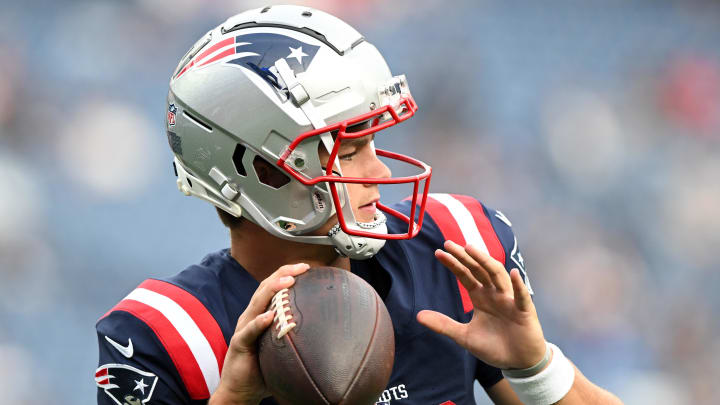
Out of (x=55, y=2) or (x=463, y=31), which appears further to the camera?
(x=463, y=31)

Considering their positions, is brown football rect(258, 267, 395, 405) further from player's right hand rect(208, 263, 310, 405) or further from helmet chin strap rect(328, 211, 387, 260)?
helmet chin strap rect(328, 211, 387, 260)

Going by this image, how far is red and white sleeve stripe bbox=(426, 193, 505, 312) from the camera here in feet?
7.42

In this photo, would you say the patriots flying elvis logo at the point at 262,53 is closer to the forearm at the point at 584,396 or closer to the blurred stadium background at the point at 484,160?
the forearm at the point at 584,396

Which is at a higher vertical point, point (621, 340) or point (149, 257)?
point (149, 257)

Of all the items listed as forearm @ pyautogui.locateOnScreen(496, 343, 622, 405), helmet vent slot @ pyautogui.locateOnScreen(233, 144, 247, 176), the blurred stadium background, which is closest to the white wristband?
forearm @ pyautogui.locateOnScreen(496, 343, 622, 405)

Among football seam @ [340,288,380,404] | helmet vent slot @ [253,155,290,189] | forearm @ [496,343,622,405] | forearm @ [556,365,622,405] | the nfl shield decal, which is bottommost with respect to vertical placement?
forearm @ [556,365,622,405]

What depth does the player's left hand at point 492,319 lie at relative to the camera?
182 centimetres

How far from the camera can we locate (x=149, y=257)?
148 inches

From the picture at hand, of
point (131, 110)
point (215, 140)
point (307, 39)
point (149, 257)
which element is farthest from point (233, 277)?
point (131, 110)

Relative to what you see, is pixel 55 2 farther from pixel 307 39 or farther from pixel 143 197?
pixel 307 39

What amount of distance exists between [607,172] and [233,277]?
3095 millimetres

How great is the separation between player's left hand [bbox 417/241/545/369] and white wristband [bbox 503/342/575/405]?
0.16ft

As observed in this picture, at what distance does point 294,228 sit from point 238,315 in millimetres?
250

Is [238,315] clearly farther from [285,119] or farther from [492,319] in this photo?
[492,319]
